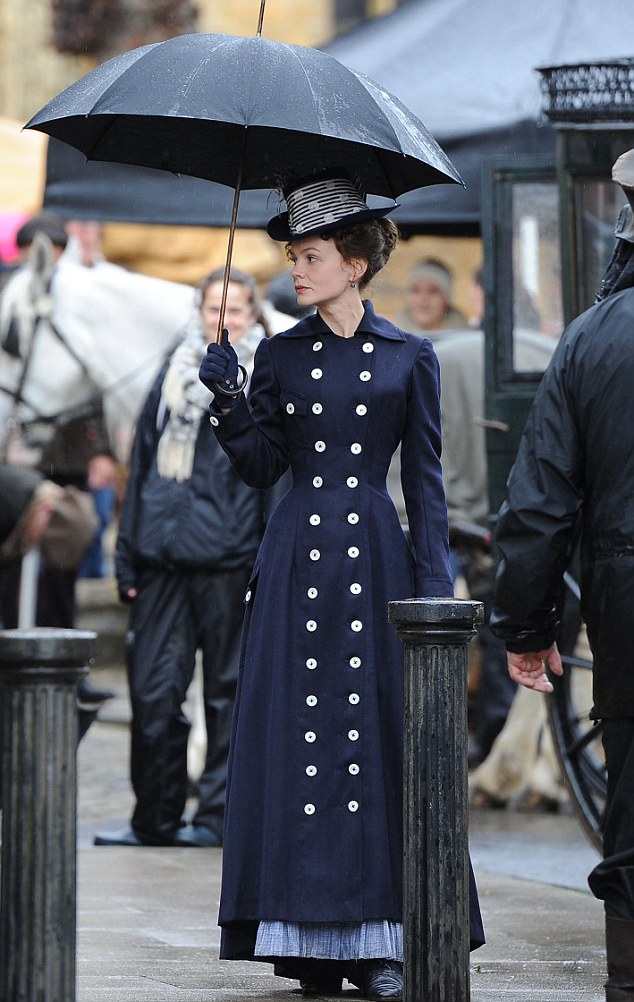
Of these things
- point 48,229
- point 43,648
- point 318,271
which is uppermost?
point 48,229

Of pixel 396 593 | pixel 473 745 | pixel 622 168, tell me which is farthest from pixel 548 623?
pixel 473 745

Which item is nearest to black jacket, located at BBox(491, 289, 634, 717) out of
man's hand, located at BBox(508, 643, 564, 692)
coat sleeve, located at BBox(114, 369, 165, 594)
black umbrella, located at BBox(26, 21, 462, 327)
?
man's hand, located at BBox(508, 643, 564, 692)

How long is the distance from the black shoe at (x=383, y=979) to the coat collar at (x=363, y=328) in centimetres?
152

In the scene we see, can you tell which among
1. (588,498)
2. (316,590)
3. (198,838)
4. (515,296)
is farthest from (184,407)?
(588,498)

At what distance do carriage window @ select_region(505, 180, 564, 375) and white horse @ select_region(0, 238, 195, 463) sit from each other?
1.83m

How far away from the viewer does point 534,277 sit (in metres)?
8.29

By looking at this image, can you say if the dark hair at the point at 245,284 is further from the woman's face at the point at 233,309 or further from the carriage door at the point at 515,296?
the carriage door at the point at 515,296

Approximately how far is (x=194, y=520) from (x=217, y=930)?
2320 mm

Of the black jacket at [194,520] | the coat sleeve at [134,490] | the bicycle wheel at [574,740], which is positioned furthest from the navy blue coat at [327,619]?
the coat sleeve at [134,490]

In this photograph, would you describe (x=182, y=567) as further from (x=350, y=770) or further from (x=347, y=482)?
(x=350, y=770)

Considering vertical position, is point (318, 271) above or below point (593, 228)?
below

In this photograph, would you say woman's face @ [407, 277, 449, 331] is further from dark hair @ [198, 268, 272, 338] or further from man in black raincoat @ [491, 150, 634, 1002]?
man in black raincoat @ [491, 150, 634, 1002]

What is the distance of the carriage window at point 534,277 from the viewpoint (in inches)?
323

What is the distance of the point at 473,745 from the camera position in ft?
32.0
